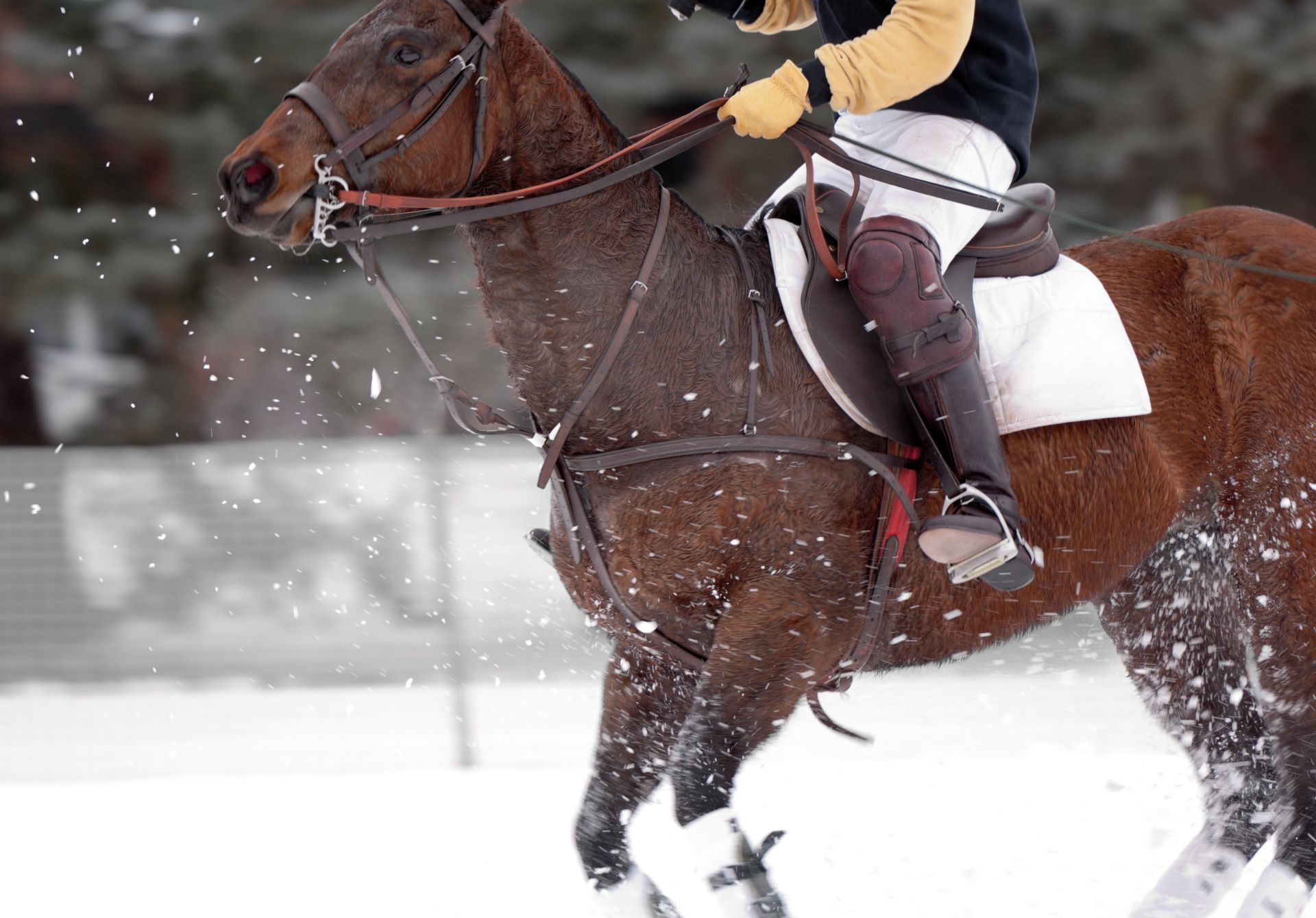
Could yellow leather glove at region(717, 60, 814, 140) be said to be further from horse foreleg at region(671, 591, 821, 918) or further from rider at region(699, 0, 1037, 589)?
horse foreleg at region(671, 591, 821, 918)

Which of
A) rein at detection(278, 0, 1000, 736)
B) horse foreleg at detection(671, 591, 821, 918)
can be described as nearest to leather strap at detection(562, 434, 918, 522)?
rein at detection(278, 0, 1000, 736)

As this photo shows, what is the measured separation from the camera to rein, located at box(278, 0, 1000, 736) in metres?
2.14

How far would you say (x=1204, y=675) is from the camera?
3180 millimetres

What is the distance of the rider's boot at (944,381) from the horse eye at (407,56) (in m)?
0.87

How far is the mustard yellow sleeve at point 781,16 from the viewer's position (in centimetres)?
283

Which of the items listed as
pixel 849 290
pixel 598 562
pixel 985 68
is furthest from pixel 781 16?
pixel 598 562

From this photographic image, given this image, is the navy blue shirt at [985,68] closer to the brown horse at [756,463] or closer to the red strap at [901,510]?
the brown horse at [756,463]

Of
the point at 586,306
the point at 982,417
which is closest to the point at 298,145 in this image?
the point at 586,306

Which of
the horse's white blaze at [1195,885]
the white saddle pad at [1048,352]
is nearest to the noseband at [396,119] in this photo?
the white saddle pad at [1048,352]

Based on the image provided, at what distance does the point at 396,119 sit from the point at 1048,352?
1366mm

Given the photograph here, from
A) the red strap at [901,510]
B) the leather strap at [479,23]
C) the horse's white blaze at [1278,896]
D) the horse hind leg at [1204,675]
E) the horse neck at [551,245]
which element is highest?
the leather strap at [479,23]

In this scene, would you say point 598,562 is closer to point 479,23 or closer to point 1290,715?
point 479,23

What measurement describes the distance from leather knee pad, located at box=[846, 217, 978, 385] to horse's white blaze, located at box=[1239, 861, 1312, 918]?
1.41 meters

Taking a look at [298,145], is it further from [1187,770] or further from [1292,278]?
[1187,770]
